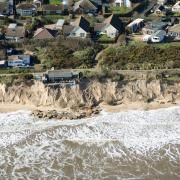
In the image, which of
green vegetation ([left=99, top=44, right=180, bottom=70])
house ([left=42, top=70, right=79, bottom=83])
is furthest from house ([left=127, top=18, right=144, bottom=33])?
house ([left=42, top=70, right=79, bottom=83])

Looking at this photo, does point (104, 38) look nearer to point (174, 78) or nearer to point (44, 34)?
point (44, 34)

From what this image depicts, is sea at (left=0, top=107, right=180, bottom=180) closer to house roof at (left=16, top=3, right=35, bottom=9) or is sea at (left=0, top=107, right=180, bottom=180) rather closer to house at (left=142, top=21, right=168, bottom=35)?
house at (left=142, top=21, right=168, bottom=35)

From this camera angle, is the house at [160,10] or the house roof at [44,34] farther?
the house at [160,10]

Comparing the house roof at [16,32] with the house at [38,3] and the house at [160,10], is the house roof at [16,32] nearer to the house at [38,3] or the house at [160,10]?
the house at [38,3]

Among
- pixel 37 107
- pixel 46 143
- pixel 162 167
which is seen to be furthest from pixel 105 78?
pixel 162 167

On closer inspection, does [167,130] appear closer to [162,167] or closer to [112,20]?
[162,167]

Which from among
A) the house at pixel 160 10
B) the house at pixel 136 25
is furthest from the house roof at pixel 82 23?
the house at pixel 160 10
